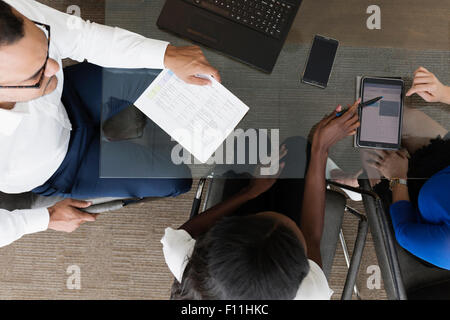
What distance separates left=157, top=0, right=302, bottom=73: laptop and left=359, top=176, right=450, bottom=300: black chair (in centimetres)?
46

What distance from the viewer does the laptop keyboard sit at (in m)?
0.86

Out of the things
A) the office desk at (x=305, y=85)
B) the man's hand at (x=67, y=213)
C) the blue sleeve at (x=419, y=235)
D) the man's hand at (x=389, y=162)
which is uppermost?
the office desk at (x=305, y=85)

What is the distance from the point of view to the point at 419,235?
3.01 ft

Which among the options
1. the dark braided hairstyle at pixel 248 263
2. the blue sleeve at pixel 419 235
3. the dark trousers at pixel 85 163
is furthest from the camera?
the dark trousers at pixel 85 163

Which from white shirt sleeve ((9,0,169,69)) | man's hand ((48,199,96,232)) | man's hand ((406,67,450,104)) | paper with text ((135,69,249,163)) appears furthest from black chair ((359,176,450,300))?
man's hand ((48,199,96,232))

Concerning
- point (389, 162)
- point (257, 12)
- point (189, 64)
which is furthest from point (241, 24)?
point (389, 162)

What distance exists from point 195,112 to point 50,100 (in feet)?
1.35

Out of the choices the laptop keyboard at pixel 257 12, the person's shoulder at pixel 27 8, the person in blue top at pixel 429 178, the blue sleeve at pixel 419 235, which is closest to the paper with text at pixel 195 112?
the laptop keyboard at pixel 257 12

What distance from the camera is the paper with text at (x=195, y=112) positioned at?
0.86 meters

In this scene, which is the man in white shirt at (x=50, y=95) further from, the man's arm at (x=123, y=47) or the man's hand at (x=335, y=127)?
the man's hand at (x=335, y=127)

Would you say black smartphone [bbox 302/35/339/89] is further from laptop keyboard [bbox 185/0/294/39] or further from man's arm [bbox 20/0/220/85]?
man's arm [bbox 20/0/220/85]

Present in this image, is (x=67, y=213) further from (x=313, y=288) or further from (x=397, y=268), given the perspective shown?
(x=397, y=268)

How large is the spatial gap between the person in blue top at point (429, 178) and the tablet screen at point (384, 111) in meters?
0.04

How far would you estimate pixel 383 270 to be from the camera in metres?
0.86
